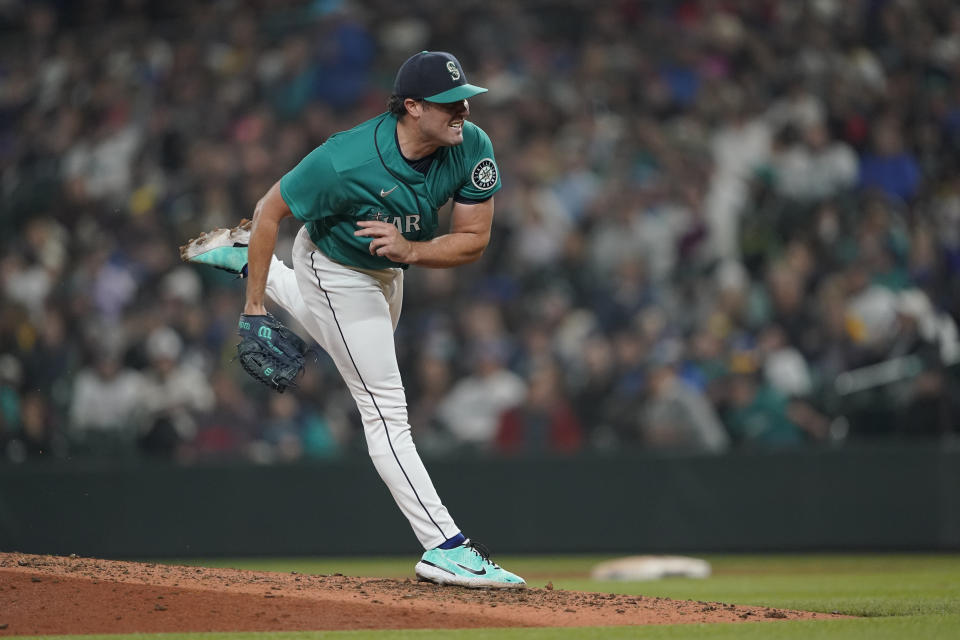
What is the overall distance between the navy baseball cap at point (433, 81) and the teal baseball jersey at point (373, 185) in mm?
184

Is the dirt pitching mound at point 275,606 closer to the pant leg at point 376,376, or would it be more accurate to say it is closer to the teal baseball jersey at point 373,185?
the pant leg at point 376,376

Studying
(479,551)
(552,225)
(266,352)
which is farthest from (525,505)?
(266,352)

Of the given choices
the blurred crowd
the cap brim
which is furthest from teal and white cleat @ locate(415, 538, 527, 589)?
the blurred crowd

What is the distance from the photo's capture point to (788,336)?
9.52 m

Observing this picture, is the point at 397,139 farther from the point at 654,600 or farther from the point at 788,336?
the point at 788,336

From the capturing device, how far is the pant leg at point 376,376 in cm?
516

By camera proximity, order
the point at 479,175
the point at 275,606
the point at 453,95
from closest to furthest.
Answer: the point at 275,606 → the point at 453,95 → the point at 479,175

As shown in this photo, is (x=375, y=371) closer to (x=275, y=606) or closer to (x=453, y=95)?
(x=275, y=606)

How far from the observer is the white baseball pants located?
5.16 metres

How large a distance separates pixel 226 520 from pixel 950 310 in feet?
19.2

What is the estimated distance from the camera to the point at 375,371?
517cm

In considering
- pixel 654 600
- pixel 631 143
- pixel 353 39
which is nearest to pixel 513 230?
pixel 631 143

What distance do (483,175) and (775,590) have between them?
3.64m

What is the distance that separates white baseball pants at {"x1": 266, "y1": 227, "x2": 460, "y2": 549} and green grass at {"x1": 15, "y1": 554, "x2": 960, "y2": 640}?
2.44ft
